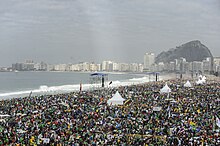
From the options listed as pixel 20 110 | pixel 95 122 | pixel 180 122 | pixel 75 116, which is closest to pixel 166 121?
pixel 180 122

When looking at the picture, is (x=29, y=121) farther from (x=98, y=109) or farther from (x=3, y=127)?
(x=98, y=109)

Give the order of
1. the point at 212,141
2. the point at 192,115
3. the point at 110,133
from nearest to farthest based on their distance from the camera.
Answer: the point at 212,141
the point at 110,133
the point at 192,115

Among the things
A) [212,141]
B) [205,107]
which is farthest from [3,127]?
[205,107]

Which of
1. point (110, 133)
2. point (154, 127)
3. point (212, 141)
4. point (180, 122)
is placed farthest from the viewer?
point (180, 122)

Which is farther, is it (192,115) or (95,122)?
(192,115)

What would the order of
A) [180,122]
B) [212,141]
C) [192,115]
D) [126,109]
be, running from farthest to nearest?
[126,109] → [192,115] → [180,122] → [212,141]

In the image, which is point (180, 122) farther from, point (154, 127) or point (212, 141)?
point (212, 141)

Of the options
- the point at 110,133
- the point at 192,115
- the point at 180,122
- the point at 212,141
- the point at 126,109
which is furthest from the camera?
the point at 126,109

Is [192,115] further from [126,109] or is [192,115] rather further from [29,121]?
[29,121]

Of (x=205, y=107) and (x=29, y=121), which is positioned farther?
(x=205, y=107)
